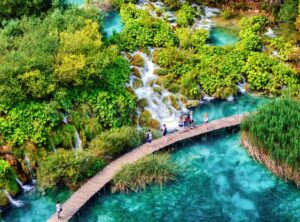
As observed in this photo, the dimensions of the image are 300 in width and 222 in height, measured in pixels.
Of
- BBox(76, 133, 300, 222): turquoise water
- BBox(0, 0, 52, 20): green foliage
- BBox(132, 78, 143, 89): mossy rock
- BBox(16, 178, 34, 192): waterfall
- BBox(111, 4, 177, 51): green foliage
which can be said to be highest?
BBox(0, 0, 52, 20): green foliage

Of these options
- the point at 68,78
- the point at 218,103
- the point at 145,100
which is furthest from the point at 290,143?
the point at 68,78

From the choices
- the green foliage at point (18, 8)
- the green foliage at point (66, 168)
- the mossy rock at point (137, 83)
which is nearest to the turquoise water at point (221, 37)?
the mossy rock at point (137, 83)

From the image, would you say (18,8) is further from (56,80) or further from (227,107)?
(227,107)

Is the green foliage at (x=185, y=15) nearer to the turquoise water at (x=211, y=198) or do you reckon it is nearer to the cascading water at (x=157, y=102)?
the cascading water at (x=157, y=102)

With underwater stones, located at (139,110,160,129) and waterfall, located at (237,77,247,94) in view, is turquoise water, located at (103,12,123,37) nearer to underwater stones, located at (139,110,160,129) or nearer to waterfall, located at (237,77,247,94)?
underwater stones, located at (139,110,160,129)

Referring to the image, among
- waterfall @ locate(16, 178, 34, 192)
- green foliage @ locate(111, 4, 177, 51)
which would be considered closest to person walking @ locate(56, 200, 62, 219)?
waterfall @ locate(16, 178, 34, 192)

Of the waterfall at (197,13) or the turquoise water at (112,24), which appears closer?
the turquoise water at (112,24)

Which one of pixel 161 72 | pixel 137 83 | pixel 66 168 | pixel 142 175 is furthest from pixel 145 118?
pixel 66 168
